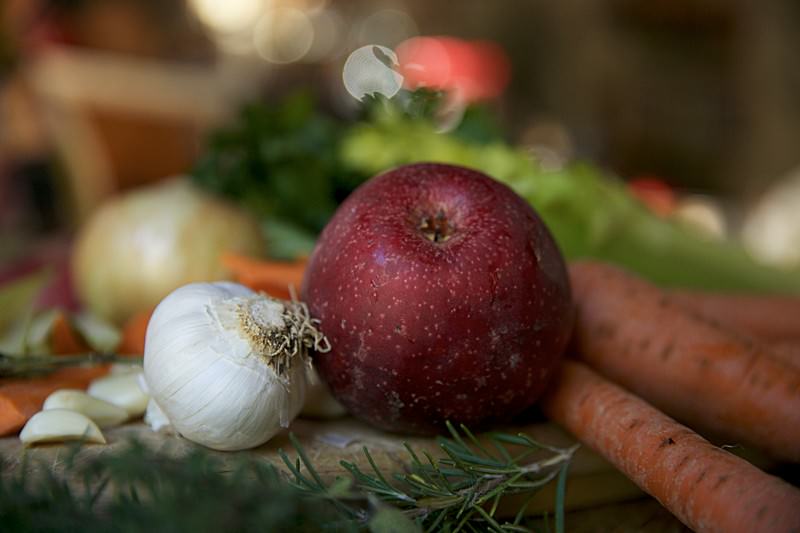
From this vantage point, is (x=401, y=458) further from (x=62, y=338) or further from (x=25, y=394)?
(x=62, y=338)

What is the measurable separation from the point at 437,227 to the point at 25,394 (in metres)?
0.52

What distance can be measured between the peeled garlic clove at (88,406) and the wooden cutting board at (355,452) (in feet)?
0.05

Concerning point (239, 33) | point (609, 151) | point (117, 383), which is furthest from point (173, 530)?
point (239, 33)

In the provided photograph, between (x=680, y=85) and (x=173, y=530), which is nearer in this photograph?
(x=173, y=530)

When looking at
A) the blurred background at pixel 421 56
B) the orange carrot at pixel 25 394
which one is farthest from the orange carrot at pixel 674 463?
the blurred background at pixel 421 56

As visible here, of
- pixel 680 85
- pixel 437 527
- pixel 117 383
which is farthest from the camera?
pixel 680 85

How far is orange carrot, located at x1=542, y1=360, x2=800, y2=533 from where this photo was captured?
0.60m

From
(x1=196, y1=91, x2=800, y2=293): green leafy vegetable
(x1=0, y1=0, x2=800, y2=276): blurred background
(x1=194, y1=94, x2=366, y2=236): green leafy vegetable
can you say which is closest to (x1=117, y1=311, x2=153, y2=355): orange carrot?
(x1=196, y1=91, x2=800, y2=293): green leafy vegetable

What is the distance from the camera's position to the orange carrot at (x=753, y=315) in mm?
1158

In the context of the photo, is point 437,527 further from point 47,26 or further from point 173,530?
point 47,26

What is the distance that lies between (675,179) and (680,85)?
2.56ft

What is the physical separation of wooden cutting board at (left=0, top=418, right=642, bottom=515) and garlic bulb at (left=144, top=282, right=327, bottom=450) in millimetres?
36

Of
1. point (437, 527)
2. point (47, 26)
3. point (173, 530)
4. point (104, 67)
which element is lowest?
point (437, 527)

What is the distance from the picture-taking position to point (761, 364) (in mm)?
874
